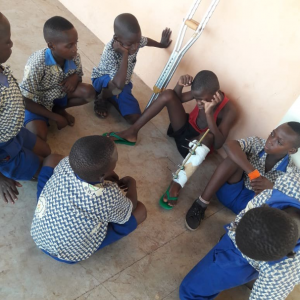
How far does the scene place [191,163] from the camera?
231 cm

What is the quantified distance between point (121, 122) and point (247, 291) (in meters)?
1.71

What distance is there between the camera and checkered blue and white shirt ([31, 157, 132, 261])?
1526mm

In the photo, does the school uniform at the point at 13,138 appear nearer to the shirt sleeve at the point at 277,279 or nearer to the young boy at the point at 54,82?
the young boy at the point at 54,82

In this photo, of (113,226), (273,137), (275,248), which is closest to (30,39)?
(113,226)

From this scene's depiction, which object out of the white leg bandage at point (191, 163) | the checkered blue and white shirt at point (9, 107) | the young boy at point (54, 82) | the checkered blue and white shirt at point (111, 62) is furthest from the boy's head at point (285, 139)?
the checkered blue and white shirt at point (9, 107)

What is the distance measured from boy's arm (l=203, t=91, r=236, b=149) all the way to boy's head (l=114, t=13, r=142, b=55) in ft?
2.51

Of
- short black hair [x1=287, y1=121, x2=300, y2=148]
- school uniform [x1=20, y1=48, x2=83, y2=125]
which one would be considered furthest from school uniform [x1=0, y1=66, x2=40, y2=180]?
short black hair [x1=287, y1=121, x2=300, y2=148]

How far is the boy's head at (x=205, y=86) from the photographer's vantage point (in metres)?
2.29

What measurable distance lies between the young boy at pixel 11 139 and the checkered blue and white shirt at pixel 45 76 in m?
0.36

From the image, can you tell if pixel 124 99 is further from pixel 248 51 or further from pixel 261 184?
pixel 261 184

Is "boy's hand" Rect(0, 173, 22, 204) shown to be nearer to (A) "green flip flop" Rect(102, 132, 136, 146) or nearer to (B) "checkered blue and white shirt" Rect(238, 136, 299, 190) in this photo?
(A) "green flip flop" Rect(102, 132, 136, 146)

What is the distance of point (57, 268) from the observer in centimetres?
180

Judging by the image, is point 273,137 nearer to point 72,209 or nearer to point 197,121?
point 197,121

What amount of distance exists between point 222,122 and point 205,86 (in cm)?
35
